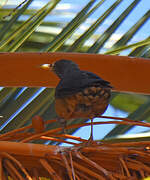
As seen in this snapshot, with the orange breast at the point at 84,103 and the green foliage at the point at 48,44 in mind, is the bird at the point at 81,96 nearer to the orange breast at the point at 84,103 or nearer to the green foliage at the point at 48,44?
the orange breast at the point at 84,103

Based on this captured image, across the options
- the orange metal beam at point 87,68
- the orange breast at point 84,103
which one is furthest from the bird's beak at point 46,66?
the orange breast at point 84,103

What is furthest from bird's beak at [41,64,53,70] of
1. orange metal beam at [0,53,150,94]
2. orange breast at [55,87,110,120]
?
orange breast at [55,87,110,120]

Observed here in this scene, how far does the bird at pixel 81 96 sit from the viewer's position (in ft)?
2.72

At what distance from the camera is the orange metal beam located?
0.96m

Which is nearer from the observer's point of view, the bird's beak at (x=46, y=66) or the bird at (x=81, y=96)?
the bird at (x=81, y=96)

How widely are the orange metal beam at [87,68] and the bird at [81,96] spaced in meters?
0.10

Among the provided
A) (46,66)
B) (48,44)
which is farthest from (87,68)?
(48,44)

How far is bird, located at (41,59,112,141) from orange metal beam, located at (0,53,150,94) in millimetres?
98

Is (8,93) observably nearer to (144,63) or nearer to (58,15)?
(144,63)

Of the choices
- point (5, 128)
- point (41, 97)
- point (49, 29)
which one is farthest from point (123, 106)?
point (5, 128)

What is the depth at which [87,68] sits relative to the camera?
100cm

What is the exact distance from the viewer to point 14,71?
999 millimetres

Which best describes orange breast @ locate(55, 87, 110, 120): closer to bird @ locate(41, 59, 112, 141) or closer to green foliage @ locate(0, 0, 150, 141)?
bird @ locate(41, 59, 112, 141)

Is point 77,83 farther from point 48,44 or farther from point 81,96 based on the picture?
point 48,44
